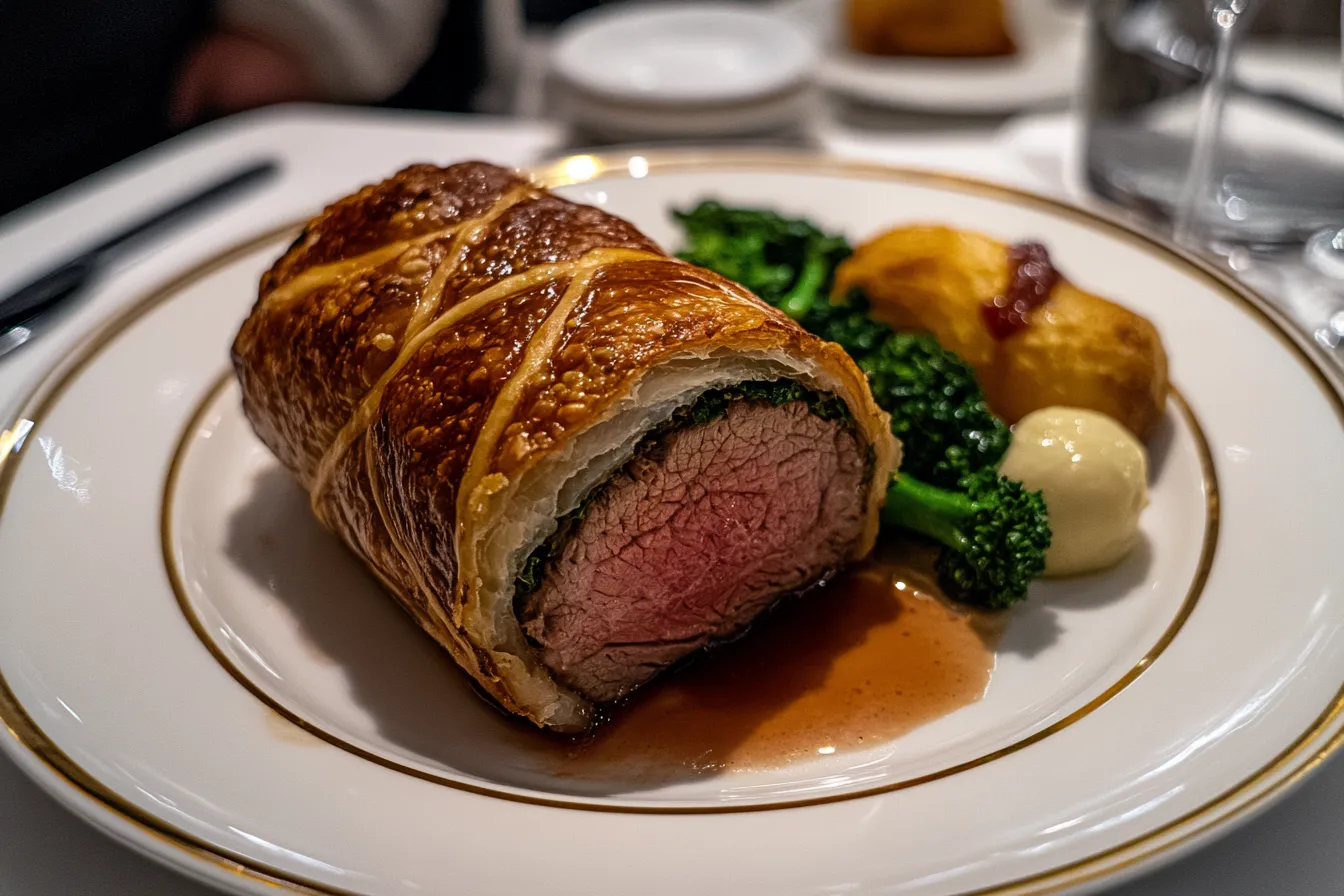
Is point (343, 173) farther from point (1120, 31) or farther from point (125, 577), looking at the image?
point (1120, 31)

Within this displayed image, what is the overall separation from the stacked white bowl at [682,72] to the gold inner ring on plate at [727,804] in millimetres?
2255

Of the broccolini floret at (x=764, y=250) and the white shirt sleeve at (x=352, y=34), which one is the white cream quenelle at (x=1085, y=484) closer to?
the broccolini floret at (x=764, y=250)

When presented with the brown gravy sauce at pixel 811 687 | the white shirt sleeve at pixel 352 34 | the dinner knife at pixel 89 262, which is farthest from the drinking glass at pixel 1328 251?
the white shirt sleeve at pixel 352 34

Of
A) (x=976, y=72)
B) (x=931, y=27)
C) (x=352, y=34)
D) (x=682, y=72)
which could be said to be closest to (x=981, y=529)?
(x=682, y=72)

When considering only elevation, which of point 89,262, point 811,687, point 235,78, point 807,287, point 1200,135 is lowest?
point 811,687

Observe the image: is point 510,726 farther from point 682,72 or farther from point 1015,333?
point 682,72

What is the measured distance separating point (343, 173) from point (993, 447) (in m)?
2.55

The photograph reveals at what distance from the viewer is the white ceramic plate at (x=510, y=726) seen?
1.55m

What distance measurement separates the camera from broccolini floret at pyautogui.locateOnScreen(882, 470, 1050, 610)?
2.24 metres

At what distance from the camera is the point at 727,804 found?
1711 mm

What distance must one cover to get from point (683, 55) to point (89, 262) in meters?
2.55

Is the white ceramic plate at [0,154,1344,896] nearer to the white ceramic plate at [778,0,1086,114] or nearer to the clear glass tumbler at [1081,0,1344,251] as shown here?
the clear glass tumbler at [1081,0,1344,251]

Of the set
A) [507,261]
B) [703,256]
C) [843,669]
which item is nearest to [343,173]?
[703,256]

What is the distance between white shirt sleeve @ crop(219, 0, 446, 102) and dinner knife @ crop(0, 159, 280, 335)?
1.46 metres
